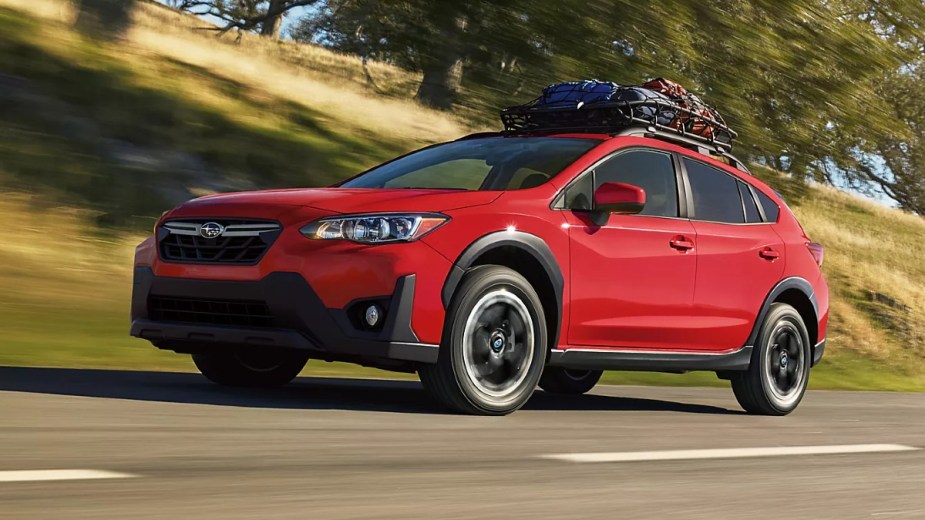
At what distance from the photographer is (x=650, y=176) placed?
8.76m

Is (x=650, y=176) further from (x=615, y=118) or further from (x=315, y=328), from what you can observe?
(x=315, y=328)

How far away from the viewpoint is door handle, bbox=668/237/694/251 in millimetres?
8578

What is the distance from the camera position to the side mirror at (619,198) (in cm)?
792

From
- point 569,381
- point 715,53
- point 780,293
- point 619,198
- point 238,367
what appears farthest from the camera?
point 715,53

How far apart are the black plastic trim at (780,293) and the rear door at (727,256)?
0.16ft

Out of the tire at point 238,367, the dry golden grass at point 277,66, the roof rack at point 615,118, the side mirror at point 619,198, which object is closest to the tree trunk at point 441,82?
the dry golden grass at point 277,66

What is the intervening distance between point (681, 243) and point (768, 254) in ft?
3.59

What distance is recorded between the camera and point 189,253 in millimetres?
7473

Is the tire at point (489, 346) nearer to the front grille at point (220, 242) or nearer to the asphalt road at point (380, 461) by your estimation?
the asphalt road at point (380, 461)

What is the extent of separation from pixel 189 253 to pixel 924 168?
22.4 metres

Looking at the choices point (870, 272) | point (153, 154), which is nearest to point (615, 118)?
point (153, 154)

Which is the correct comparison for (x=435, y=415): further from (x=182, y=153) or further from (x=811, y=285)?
(x=182, y=153)

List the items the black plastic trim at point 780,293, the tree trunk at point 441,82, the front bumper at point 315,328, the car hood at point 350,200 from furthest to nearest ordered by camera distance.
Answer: the tree trunk at point 441,82
the black plastic trim at point 780,293
the car hood at point 350,200
the front bumper at point 315,328

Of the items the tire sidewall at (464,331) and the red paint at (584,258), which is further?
the tire sidewall at (464,331)
